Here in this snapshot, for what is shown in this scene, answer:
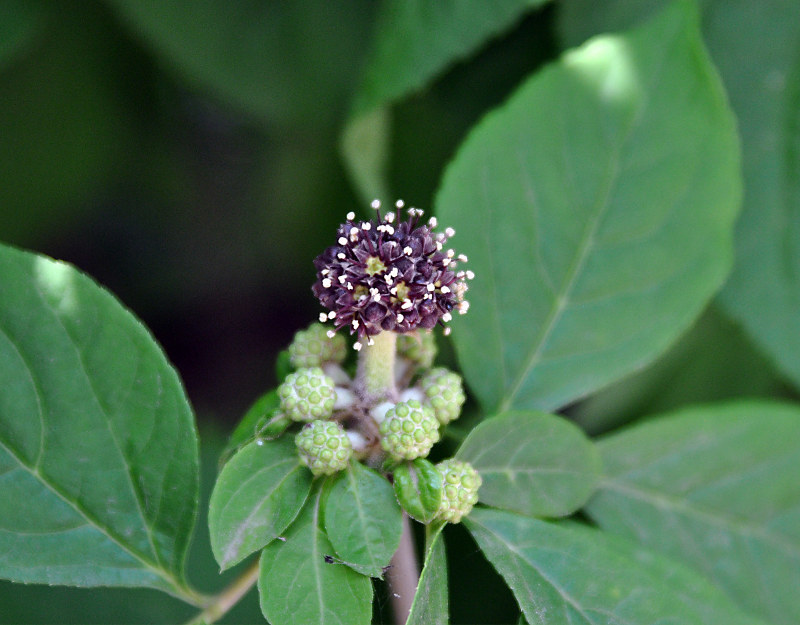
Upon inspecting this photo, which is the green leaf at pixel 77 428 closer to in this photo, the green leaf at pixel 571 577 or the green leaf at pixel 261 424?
the green leaf at pixel 261 424

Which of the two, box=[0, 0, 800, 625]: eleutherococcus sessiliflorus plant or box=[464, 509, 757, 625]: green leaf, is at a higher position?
box=[0, 0, 800, 625]: eleutherococcus sessiliflorus plant

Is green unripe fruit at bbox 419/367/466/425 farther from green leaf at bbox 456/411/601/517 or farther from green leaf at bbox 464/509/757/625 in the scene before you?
green leaf at bbox 464/509/757/625

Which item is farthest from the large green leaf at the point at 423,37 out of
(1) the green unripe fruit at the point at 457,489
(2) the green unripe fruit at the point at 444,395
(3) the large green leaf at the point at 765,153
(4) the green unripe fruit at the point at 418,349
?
(1) the green unripe fruit at the point at 457,489

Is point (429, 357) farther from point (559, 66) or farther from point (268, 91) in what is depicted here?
point (268, 91)

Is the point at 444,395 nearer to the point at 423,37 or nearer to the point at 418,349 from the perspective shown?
the point at 418,349

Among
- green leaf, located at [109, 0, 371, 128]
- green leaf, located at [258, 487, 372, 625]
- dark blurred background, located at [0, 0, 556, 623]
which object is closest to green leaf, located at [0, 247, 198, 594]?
green leaf, located at [258, 487, 372, 625]

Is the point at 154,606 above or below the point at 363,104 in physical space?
below

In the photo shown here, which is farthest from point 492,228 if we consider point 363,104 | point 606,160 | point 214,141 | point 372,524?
point 214,141
